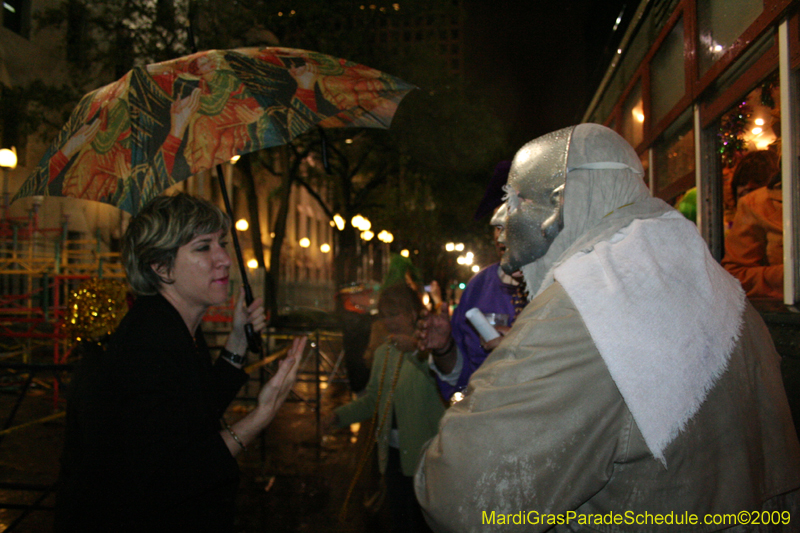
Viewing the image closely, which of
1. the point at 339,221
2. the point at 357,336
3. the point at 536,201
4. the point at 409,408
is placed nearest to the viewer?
the point at 536,201

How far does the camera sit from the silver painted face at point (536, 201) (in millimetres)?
1608

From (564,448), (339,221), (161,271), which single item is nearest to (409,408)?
(161,271)

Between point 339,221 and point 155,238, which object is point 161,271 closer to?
point 155,238

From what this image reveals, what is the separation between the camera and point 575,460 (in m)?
1.12

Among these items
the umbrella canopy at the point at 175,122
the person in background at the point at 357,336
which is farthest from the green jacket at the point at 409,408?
the umbrella canopy at the point at 175,122

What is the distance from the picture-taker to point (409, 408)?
3479mm

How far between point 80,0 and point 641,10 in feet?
55.1

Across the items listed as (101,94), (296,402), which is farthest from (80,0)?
(101,94)

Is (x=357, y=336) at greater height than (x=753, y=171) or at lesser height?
lesser

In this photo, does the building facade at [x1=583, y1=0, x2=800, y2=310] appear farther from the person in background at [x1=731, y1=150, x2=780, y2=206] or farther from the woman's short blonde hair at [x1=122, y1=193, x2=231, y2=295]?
the woman's short blonde hair at [x1=122, y1=193, x2=231, y2=295]

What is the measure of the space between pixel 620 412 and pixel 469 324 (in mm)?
2039

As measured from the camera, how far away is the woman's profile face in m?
2.36

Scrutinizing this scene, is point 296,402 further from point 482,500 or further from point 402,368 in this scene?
point 482,500

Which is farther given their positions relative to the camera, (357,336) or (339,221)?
(339,221)
